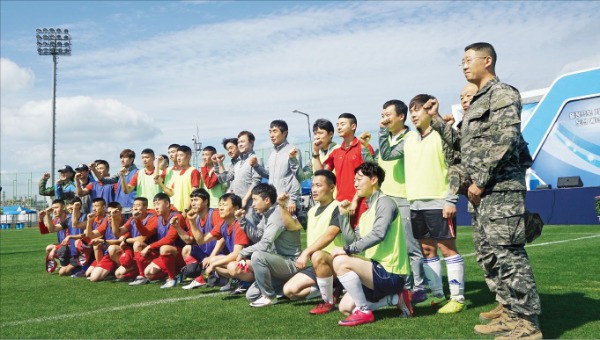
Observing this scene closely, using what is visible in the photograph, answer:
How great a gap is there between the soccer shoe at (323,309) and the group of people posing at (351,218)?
0.5 inches

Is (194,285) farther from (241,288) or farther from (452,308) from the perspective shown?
(452,308)

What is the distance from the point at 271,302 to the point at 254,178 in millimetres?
2454

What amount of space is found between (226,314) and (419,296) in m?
2.01

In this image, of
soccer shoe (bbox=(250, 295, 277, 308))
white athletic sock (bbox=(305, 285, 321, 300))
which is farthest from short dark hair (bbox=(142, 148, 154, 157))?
white athletic sock (bbox=(305, 285, 321, 300))

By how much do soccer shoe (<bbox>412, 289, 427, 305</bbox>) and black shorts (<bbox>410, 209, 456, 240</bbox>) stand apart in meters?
0.64

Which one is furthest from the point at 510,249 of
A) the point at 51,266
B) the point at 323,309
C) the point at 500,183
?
the point at 51,266

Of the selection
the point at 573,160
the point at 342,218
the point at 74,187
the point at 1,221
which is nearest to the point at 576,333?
the point at 342,218

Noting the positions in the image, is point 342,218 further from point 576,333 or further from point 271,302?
point 576,333

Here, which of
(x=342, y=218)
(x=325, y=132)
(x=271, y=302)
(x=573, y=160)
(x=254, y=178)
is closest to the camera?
(x=342, y=218)

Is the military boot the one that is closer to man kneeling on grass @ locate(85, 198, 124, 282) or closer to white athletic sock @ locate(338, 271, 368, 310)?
white athletic sock @ locate(338, 271, 368, 310)

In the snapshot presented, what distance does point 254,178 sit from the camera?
26.5 ft

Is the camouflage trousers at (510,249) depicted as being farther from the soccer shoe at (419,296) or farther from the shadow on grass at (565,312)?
the soccer shoe at (419,296)

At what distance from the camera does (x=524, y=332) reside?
401 centimetres

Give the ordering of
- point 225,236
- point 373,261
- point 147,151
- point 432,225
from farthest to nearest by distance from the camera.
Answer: point 147,151 < point 225,236 < point 432,225 < point 373,261
